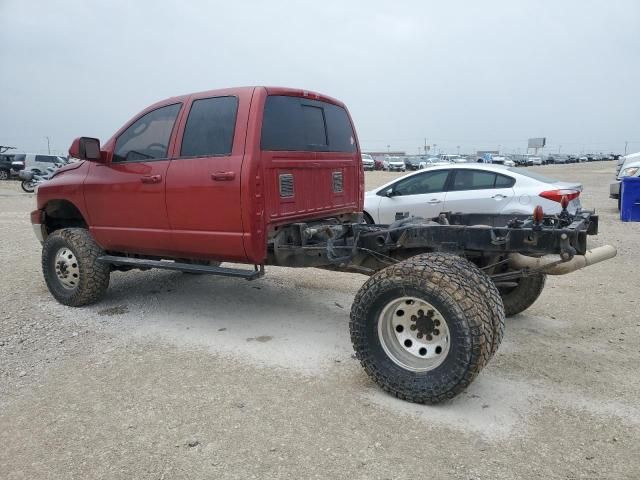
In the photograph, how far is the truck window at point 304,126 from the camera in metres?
4.39

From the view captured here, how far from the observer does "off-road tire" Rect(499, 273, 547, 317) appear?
4.77 m

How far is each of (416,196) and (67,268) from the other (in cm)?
529

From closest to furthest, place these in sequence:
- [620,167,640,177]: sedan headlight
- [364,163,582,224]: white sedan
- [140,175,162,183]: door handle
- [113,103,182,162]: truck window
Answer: [140,175,162,183]: door handle < [113,103,182,162]: truck window < [364,163,582,224]: white sedan < [620,167,640,177]: sedan headlight

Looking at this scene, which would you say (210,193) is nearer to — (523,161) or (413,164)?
(413,164)

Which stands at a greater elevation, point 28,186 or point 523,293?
point 28,186

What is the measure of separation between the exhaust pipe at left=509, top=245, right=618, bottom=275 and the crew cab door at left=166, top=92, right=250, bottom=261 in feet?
7.41

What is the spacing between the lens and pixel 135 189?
4.88 meters

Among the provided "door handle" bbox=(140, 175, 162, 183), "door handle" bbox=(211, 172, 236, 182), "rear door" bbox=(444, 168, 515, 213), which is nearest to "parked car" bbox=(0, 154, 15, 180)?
"rear door" bbox=(444, 168, 515, 213)

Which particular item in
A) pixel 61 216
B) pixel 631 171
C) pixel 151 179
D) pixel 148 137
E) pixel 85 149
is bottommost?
pixel 61 216

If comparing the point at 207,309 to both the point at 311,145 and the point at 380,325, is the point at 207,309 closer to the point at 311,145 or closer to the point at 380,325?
the point at 311,145

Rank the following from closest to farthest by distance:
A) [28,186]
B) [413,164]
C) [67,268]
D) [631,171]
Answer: [67,268]
[631,171]
[28,186]
[413,164]

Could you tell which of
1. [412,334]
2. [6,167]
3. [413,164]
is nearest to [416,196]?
[412,334]

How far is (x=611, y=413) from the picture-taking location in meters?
3.23

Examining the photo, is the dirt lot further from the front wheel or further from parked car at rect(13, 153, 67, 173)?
parked car at rect(13, 153, 67, 173)
